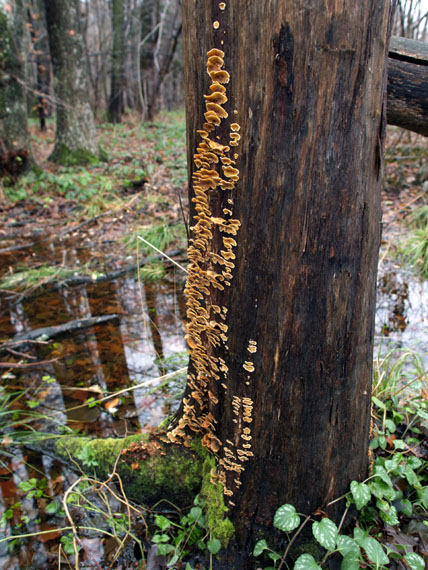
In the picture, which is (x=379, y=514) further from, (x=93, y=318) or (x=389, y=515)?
(x=93, y=318)

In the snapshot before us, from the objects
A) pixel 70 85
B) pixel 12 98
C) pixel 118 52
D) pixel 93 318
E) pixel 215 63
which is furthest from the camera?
pixel 118 52

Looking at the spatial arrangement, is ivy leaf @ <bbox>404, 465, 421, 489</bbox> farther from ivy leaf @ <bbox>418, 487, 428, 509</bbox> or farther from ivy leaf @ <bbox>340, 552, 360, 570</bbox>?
ivy leaf @ <bbox>340, 552, 360, 570</bbox>

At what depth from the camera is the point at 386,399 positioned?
218 cm

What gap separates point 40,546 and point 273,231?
1868 millimetres

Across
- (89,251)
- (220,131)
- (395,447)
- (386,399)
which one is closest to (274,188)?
(220,131)

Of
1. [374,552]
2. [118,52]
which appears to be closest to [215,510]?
[374,552]

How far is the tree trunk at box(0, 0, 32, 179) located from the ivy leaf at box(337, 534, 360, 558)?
7795 mm

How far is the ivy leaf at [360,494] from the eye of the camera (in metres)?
1.41

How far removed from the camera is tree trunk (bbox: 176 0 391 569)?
3.43 feet

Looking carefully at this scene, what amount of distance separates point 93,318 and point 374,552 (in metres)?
3.10

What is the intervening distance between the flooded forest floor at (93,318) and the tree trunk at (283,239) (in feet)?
1.96

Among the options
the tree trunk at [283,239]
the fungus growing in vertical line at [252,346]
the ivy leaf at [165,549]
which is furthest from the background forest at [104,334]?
the fungus growing in vertical line at [252,346]

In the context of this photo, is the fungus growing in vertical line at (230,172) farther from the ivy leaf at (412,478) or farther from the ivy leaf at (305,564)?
the ivy leaf at (412,478)

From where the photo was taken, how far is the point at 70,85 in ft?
27.2
